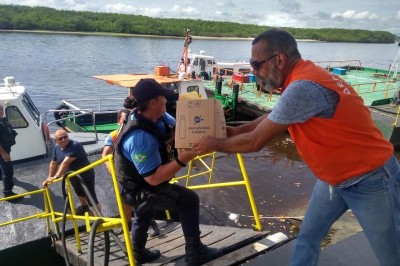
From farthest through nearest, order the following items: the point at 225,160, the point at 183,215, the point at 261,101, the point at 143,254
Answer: the point at 261,101
the point at 225,160
the point at 143,254
the point at 183,215

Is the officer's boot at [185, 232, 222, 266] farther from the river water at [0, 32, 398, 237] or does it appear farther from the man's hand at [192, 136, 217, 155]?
the river water at [0, 32, 398, 237]

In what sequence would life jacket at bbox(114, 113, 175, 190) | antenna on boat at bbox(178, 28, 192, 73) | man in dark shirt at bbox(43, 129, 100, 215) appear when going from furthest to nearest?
antenna on boat at bbox(178, 28, 192, 73) < man in dark shirt at bbox(43, 129, 100, 215) < life jacket at bbox(114, 113, 175, 190)

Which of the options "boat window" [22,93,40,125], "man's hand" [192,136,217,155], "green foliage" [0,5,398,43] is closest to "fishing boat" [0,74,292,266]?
"boat window" [22,93,40,125]

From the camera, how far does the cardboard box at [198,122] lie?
8.32 ft

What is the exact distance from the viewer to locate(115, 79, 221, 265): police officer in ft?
9.41

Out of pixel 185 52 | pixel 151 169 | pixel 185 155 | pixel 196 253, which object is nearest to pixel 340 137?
pixel 185 155

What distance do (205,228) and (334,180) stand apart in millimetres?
2322

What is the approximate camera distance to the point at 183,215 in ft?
10.8

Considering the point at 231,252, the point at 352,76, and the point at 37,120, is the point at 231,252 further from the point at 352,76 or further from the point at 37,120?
the point at 352,76

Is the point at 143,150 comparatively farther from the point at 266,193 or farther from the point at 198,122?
the point at 266,193

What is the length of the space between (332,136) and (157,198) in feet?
5.53

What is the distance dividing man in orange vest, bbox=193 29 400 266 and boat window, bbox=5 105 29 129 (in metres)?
6.69

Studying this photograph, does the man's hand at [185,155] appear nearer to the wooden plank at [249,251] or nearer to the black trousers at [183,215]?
the black trousers at [183,215]

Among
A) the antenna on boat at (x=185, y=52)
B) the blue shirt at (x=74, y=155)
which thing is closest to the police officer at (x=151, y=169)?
the blue shirt at (x=74, y=155)
